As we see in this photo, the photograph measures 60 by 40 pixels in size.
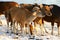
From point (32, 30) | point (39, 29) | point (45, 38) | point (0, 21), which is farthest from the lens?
point (0, 21)

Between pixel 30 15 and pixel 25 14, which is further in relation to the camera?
pixel 25 14

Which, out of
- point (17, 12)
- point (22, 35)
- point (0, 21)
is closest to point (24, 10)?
point (17, 12)

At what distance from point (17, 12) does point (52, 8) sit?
5.29 feet

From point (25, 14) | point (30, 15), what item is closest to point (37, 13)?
point (30, 15)

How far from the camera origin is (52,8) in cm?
1205

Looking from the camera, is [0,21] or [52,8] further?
[0,21]

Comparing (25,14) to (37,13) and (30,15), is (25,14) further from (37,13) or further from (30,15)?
(37,13)

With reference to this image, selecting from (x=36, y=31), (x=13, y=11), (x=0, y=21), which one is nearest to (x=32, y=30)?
(x=36, y=31)

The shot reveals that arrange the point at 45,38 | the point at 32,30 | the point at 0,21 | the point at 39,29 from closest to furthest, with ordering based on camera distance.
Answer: the point at 45,38, the point at 32,30, the point at 39,29, the point at 0,21

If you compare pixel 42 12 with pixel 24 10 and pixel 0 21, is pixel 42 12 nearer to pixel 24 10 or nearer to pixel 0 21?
pixel 24 10

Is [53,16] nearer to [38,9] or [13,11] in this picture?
[38,9]

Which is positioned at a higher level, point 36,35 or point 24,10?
point 24,10

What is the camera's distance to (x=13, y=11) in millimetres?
11602

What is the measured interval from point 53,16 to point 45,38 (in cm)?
154
